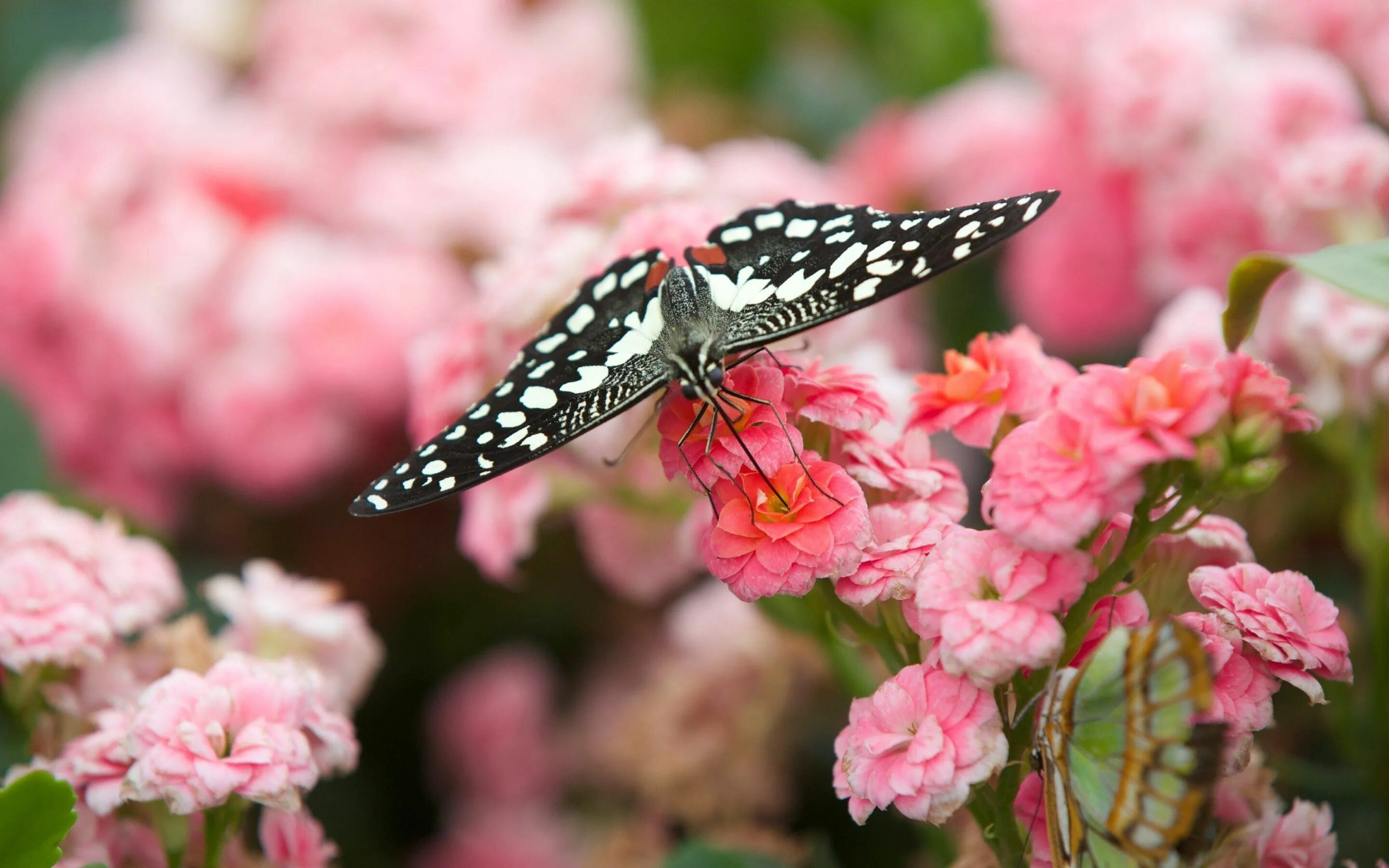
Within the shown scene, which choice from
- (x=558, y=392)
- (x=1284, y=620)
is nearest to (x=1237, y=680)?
(x=1284, y=620)

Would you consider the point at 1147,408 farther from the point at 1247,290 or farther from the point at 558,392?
the point at 558,392

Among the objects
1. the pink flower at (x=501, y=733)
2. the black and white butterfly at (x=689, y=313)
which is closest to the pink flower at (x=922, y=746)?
the black and white butterfly at (x=689, y=313)

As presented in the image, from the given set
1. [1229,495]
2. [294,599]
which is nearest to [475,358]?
[294,599]

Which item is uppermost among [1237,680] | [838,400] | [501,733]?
[838,400]

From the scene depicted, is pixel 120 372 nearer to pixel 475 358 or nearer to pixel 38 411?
pixel 38 411

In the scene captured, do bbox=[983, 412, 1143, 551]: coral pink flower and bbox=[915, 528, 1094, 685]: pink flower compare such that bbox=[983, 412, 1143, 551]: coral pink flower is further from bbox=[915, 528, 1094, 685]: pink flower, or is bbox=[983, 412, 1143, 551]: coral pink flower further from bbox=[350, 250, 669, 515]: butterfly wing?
bbox=[350, 250, 669, 515]: butterfly wing
